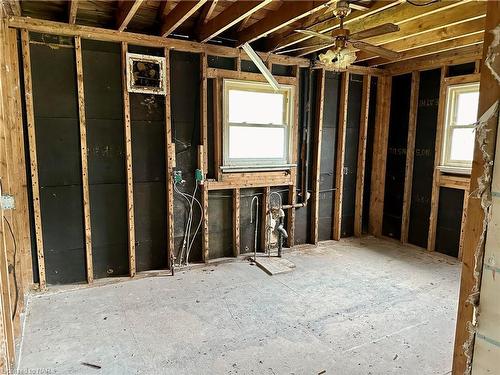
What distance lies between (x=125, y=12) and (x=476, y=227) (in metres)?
3.11

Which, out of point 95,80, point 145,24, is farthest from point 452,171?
point 95,80

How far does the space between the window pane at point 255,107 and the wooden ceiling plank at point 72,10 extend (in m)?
1.71

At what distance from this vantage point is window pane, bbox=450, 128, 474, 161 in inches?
164

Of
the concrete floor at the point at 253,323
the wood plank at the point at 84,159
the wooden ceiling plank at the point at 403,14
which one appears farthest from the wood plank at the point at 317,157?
the wood plank at the point at 84,159

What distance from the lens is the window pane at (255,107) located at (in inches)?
157

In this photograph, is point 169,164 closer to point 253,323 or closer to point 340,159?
point 253,323

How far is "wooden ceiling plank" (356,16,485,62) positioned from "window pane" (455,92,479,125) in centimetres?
92

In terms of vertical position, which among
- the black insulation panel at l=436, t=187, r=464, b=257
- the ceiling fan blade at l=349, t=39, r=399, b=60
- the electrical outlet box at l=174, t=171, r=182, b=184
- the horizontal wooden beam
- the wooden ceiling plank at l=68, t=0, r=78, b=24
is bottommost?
the black insulation panel at l=436, t=187, r=464, b=257

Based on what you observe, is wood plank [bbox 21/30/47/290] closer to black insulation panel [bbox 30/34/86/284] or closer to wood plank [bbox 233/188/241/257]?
black insulation panel [bbox 30/34/86/284]

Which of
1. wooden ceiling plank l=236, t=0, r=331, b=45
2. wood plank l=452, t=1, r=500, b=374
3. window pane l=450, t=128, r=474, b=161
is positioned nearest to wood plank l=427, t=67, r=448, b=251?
window pane l=450, t=128, r=474, b=161

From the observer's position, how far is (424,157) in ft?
15.4

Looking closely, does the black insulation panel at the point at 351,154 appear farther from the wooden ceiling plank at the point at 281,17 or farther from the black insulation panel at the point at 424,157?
the wooden ceiling plank at the point at 281,17

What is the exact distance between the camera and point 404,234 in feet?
16.3

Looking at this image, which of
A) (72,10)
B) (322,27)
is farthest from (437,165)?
(72,10)
